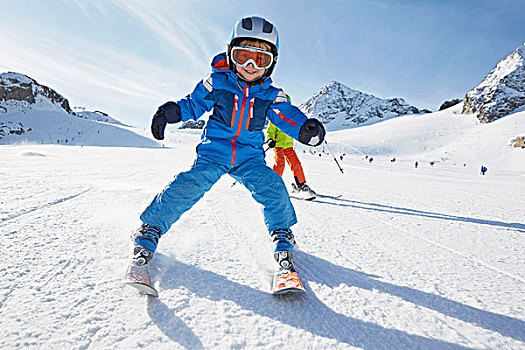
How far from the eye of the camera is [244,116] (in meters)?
1.99

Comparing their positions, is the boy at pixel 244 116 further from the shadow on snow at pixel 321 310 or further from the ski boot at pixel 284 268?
the shadow on snow at pixel 321 310

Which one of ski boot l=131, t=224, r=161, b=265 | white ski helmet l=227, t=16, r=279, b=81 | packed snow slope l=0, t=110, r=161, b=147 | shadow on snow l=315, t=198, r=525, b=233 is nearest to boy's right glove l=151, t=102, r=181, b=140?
white ski helmet l=227, t=16, r=279, b=81

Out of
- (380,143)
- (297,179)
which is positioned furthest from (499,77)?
(297,179)

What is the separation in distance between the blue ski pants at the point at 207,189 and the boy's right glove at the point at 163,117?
1.04 feet

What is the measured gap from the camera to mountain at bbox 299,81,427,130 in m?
126

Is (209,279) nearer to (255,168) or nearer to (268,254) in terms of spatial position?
(268,254)

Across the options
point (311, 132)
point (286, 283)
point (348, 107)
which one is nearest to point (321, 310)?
point (286, 283)

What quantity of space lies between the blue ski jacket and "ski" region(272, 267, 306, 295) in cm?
88

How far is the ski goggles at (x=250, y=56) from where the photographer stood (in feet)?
6.47

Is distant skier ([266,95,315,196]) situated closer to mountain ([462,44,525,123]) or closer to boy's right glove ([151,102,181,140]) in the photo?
boy's right glove ([151,102,181,140])

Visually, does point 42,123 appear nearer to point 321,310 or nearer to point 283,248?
point 283,248

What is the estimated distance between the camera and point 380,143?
41.2 m

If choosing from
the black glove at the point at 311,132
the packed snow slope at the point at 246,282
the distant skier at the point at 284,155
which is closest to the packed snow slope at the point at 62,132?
the distant skier at the point at 284,155

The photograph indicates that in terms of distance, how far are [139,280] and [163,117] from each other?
1113 mm
